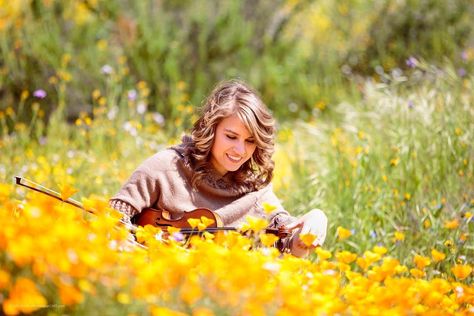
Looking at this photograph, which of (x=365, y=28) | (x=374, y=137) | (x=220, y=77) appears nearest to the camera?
(x=374, y=137)

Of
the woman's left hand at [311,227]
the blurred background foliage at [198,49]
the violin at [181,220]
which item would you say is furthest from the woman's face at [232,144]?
the blurred background foliage at [198,49]

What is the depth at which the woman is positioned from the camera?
9.89 feet

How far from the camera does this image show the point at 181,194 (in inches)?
121

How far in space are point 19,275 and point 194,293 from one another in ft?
1.25

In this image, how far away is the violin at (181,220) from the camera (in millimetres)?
2822

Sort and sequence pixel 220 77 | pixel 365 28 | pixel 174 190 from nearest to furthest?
pixel 174 190, pixel 220 77, pixel 365 28

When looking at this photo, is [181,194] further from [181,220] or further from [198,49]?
[198,49]

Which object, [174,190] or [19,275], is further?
[174,190]

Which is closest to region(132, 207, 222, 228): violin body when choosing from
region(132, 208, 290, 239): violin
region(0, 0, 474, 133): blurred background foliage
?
region(132, 208, 290, 239): violin

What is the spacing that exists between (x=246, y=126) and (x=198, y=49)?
4.47m

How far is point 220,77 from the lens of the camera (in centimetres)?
723

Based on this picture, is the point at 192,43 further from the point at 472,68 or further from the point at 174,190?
the point at 174,190

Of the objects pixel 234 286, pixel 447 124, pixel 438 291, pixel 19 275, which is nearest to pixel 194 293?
pixel 234 286

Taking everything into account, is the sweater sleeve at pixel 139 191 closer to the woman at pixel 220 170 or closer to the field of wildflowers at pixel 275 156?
the woman at pixel 220 170
